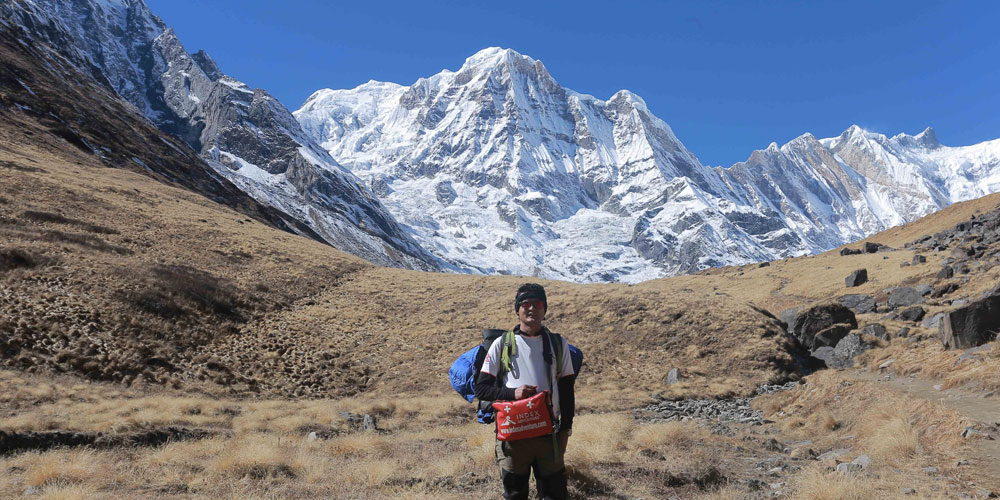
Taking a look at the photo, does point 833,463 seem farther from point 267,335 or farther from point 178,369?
point 267,335

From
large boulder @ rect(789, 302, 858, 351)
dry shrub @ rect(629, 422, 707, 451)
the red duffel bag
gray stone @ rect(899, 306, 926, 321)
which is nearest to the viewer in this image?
the red duffel bag

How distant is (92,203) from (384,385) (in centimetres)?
2836

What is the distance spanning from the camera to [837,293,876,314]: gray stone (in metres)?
28.9

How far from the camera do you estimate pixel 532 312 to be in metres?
5.48

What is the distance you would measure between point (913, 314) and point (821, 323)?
12.7 feet

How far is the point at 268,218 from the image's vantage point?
84188 mm

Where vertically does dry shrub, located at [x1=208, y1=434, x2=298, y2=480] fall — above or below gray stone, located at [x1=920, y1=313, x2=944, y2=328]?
below

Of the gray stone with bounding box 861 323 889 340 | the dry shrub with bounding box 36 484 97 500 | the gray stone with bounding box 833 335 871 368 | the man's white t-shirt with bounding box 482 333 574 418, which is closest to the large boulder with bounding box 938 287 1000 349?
the gray stone with bounding box 833 335 871 368

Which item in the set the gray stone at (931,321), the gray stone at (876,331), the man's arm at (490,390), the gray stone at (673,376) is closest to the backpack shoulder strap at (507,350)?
the man's arm at (490,390)

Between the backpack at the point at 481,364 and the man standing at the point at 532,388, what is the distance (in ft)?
0.08

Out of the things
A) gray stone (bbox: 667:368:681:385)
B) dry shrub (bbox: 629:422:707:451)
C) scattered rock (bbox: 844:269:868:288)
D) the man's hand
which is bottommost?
gray stone (bbox: 667:368:681:385)

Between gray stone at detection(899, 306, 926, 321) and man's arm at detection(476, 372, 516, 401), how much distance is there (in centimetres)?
2708

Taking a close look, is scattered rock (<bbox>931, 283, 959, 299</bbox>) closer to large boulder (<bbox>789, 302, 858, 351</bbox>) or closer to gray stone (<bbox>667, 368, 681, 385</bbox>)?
large boulder (<bbox>789, 302, 858, 351</bbox>)

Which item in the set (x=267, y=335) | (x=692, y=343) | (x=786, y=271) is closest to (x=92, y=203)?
(x=267, y=335)
